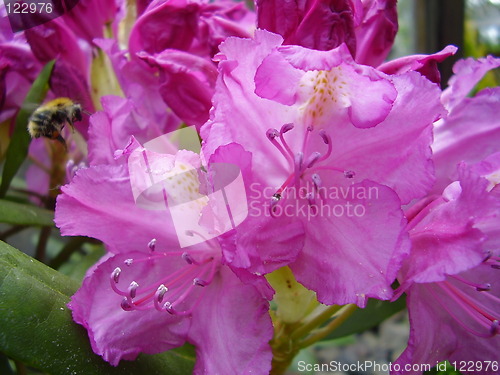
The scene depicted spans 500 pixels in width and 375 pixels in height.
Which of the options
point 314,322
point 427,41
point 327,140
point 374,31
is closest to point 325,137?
point 327,140

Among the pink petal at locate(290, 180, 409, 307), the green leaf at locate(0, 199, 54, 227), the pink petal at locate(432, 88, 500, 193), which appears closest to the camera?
the pink petal at locate(290, 180, 409, 307)

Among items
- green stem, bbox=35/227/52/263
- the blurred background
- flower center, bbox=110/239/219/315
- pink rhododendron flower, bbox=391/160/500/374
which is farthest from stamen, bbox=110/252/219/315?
the blurred background

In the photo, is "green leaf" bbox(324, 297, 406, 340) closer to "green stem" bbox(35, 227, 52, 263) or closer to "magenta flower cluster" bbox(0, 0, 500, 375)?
"magenta flower cluster" bbox(0, 0, 500, 375)

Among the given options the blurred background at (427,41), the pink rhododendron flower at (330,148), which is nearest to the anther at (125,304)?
the pink rhododendron flower at (330,148)

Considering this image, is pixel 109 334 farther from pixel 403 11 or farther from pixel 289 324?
pixel 403 11

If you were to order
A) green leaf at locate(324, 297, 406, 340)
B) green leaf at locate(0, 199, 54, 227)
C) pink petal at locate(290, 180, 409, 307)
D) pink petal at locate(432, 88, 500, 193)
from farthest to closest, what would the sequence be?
green leaf at locate(324, 297, 406, 340)
green leaf at locate(0, 199, 54, 227)
pink petal at locate(432, 88, 500, 193)
pink petal at locate(290, 180, 409, 307)

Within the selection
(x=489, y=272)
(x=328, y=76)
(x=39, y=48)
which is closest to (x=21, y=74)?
(x=39, y=48)

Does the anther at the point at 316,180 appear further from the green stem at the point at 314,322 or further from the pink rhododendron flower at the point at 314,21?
the green stem at the point at 314,322
